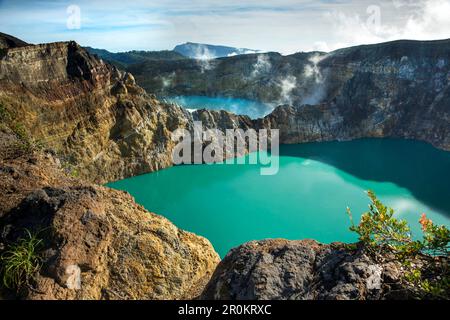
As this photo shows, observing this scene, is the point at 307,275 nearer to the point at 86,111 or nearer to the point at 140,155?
the point at 86,111

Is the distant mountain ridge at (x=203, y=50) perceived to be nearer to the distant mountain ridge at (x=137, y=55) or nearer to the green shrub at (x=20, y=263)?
the distant mountain ridge at (x=137, y=55)

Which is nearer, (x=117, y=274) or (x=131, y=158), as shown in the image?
(x=117, y=274)

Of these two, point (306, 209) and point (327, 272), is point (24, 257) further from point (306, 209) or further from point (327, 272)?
point (306, 209)

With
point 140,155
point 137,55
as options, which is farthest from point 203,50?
point 140,155

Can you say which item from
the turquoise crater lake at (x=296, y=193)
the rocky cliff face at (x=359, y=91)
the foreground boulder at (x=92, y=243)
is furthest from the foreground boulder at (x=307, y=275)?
the rocky cliff face at (x=359, y=91)

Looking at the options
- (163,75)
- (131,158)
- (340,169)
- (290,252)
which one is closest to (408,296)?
(290,252)
